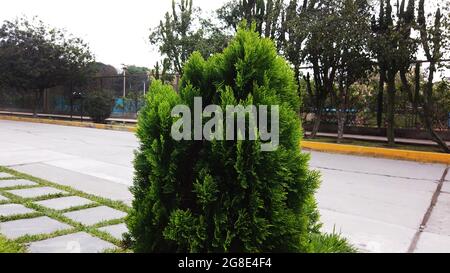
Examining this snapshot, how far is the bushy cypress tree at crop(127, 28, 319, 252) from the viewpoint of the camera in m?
1.96

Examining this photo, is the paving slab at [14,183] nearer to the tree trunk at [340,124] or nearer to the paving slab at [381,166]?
the paving slab at [381,166]

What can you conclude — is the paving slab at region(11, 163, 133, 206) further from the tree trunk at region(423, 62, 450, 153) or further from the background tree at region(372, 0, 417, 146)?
the tree trunk at region(423, 62, 450, 153)

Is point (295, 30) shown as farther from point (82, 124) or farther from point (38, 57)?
point (38, 57)

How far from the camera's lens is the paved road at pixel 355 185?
12.0ft

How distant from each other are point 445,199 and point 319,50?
22.0 ft

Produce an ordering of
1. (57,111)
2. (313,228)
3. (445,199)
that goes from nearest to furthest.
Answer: (313,228), (445,199), (57,111)

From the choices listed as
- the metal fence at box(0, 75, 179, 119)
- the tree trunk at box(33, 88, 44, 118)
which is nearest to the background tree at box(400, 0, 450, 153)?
the metal fence at box(0, 75, 179, 119)

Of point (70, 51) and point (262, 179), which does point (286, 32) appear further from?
point (70, 51)

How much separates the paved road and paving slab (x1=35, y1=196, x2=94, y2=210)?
0.40 m

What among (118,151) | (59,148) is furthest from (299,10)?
(59,148)

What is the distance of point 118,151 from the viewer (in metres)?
9.18

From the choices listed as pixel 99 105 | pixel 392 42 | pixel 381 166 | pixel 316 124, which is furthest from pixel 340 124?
pixel 99 105

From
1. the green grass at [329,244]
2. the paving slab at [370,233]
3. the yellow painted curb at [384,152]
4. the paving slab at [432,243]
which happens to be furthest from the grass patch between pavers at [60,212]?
the yellow painted curb at [384,152]

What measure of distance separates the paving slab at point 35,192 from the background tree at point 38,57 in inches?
630
